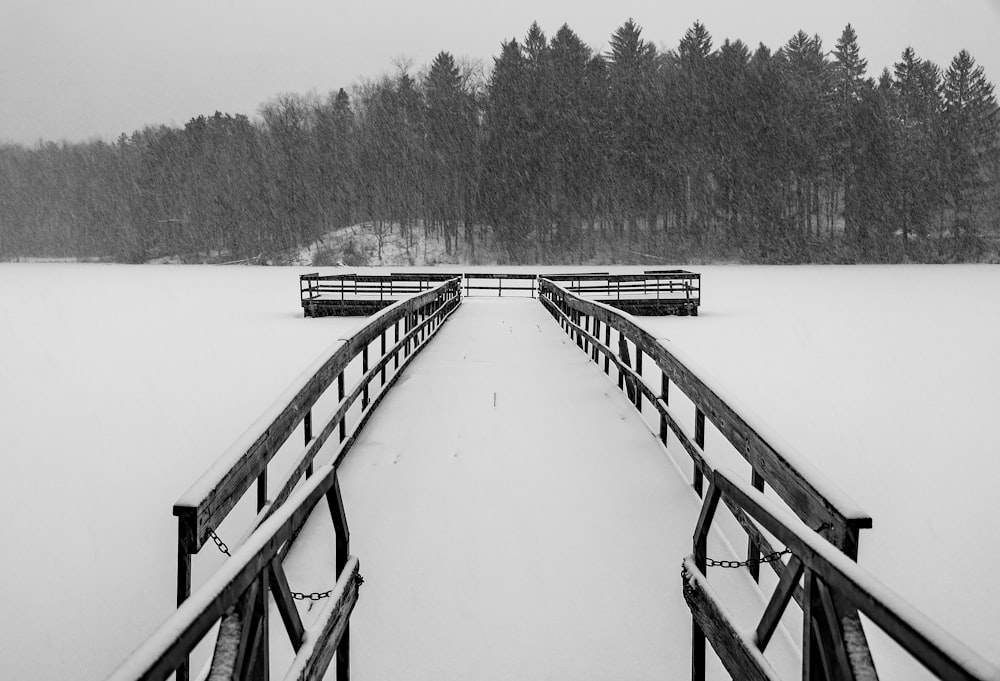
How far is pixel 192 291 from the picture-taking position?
35750 millimetres

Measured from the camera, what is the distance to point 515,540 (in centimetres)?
488

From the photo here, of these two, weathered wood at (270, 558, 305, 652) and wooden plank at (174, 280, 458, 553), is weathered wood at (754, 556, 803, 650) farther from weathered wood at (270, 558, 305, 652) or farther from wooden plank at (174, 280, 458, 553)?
wooden plank at (174, 280, 458, 553)

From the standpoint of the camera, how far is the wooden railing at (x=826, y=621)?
148cm

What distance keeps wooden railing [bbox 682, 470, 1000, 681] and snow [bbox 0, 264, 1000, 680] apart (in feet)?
3.55

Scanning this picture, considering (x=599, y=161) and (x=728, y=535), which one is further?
(x=599, y=161)

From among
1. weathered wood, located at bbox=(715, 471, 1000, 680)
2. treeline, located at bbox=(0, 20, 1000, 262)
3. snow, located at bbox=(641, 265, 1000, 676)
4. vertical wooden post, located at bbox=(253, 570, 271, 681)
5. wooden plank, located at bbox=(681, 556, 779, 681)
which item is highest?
treeline, located at bbox=(0, 20, 1000, 262)

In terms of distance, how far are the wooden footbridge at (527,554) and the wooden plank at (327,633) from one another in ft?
0.04

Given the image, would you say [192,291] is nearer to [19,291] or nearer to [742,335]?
[19,291]

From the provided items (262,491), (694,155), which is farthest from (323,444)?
(694,155)

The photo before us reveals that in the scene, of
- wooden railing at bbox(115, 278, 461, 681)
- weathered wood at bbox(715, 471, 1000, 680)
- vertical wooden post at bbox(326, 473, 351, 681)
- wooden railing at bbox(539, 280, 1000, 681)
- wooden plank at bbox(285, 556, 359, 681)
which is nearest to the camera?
weathered wood at bbox(715, 471, 1000, 680)

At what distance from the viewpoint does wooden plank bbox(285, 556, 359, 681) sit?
7.73ft

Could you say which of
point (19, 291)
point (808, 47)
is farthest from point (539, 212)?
point (19, 291)

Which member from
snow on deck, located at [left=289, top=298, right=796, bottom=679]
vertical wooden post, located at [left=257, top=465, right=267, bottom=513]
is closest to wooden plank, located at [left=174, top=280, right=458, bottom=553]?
vertical wooden post, located at [left=257, top=465, right=267, bottom=513]

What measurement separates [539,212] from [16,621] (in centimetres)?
6679
